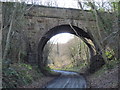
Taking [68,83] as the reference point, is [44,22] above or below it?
above

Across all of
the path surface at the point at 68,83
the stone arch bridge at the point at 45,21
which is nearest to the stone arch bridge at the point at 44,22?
the stone arch bridge at the point at 45,21

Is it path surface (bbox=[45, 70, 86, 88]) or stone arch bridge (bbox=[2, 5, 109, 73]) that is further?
stone arch bridge (bbox=[2, 5, 109, 73])

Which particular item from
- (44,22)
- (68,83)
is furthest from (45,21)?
(68,83)

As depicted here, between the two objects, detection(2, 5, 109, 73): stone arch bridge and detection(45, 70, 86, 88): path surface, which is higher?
detection(2, 5, 109, 73): stone arch bridge

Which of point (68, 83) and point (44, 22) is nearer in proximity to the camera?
point (68, 83)

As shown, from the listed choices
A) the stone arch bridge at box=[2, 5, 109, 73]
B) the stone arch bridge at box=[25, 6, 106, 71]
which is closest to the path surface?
the stone arch bridge at box=[2, 5, 109, 73]

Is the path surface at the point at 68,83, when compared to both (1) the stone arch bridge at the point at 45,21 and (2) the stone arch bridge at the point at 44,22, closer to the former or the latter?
(2) the stone arch bridge at the point at 44,22

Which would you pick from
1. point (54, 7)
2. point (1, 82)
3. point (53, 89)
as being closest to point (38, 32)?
point (54, 7)

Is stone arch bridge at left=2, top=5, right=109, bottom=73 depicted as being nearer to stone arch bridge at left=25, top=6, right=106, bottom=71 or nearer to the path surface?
stone arch bridge at left=25, top=6, right=106, bottom=71

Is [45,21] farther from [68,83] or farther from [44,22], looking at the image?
[68,83]

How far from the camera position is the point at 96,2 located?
1062 cm

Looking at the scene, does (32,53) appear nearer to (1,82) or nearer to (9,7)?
(9,7)

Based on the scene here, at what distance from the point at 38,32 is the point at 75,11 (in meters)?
3.46

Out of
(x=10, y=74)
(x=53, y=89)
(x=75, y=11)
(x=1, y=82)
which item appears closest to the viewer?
(x=1, y=82)
